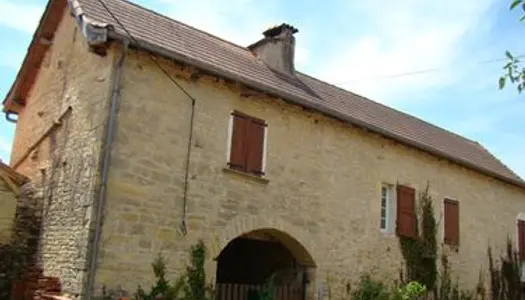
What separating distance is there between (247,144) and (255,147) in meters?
0.20

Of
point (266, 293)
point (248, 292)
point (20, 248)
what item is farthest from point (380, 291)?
point (20, 248)

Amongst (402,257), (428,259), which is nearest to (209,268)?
(402,257)

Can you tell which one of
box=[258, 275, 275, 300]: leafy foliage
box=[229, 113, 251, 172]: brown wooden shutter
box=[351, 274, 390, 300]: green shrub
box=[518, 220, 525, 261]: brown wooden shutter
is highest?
box=[229, 113, 251, 172]: brown wooden shutter

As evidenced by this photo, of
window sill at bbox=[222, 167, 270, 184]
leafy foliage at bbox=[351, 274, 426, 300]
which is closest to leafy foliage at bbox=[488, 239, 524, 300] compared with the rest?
leafy foliage at bbox=[351, 274, 426, 300]

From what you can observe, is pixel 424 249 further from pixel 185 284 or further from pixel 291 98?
pixel 185 284

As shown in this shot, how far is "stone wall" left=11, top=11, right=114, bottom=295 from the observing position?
9664 mm

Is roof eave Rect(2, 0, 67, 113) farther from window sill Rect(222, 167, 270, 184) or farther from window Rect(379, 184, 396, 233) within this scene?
window Rect(379, 184, 396, 233)

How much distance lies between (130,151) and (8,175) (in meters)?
3.40

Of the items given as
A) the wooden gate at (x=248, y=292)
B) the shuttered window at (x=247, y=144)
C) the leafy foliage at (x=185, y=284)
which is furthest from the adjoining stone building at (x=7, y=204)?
the shuttered window at (x=247, y=144)

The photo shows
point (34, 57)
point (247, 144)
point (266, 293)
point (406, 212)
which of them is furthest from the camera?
point (406, 212)

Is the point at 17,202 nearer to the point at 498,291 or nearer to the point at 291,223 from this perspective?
the point at 291,223

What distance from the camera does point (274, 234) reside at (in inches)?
476

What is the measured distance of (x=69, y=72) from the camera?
11875mm

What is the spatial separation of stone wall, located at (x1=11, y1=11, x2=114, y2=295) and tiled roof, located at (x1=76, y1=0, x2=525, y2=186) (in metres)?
0.92
